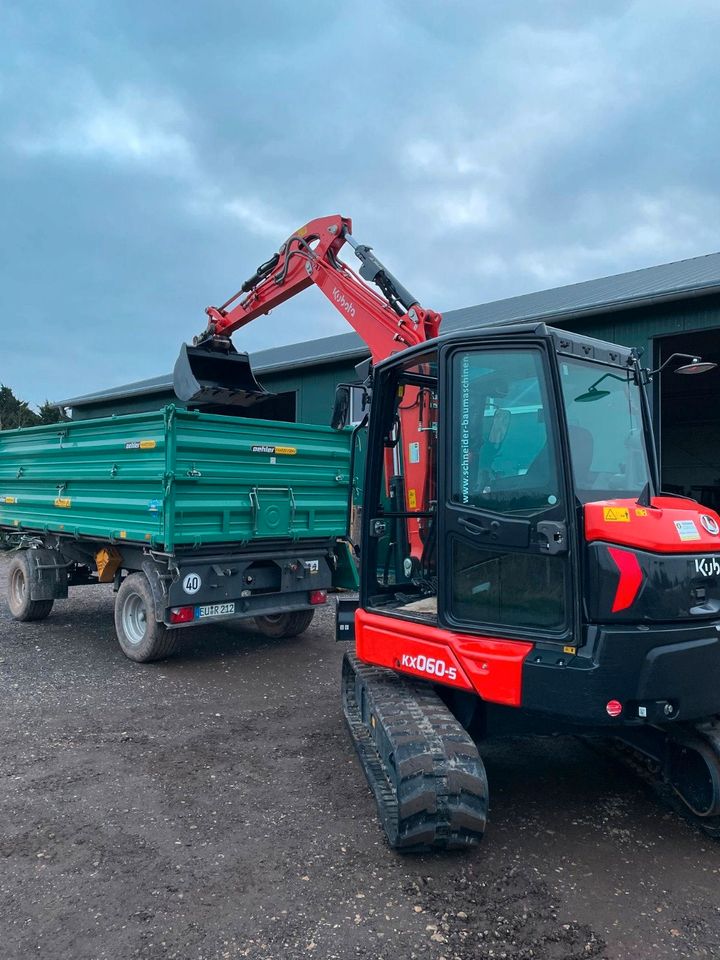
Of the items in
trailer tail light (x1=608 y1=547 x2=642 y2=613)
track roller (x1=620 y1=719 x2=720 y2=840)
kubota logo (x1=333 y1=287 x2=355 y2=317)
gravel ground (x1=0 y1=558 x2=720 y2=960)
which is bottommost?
gravel ground (x1=0 y1=558 x2=720 y2=960)

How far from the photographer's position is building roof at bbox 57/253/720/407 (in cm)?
992

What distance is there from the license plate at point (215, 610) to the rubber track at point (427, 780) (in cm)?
319

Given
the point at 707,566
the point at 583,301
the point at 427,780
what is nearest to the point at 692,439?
the point at 583,301

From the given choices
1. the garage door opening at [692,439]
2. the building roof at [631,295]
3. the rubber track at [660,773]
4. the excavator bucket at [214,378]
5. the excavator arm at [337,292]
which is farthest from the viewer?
the garage door opening at [692,439]

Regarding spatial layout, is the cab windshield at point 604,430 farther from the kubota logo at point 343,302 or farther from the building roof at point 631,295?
the building roof at point 631,295

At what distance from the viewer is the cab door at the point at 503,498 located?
11.3 feet

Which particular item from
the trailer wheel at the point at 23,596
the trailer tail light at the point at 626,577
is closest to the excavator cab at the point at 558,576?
the trailer tail light at the point at 626,577

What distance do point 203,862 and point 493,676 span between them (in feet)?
5.18

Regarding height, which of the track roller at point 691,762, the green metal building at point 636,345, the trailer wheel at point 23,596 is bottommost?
the track roller at point 691,762

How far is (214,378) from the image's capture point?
881 cm

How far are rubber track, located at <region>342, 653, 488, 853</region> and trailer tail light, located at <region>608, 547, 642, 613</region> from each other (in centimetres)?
96

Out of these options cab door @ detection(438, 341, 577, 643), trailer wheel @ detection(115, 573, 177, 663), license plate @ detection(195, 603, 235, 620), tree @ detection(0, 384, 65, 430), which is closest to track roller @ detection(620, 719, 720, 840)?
cab door @ detection(438, 341, 577, 643)

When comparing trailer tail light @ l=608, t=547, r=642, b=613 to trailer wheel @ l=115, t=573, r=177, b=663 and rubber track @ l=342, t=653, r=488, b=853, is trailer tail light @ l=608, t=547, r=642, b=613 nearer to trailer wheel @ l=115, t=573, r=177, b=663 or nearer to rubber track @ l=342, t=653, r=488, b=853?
rubber track @ l=342, t=653, r=488, b=853

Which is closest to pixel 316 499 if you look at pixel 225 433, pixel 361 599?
pixel 225 433
